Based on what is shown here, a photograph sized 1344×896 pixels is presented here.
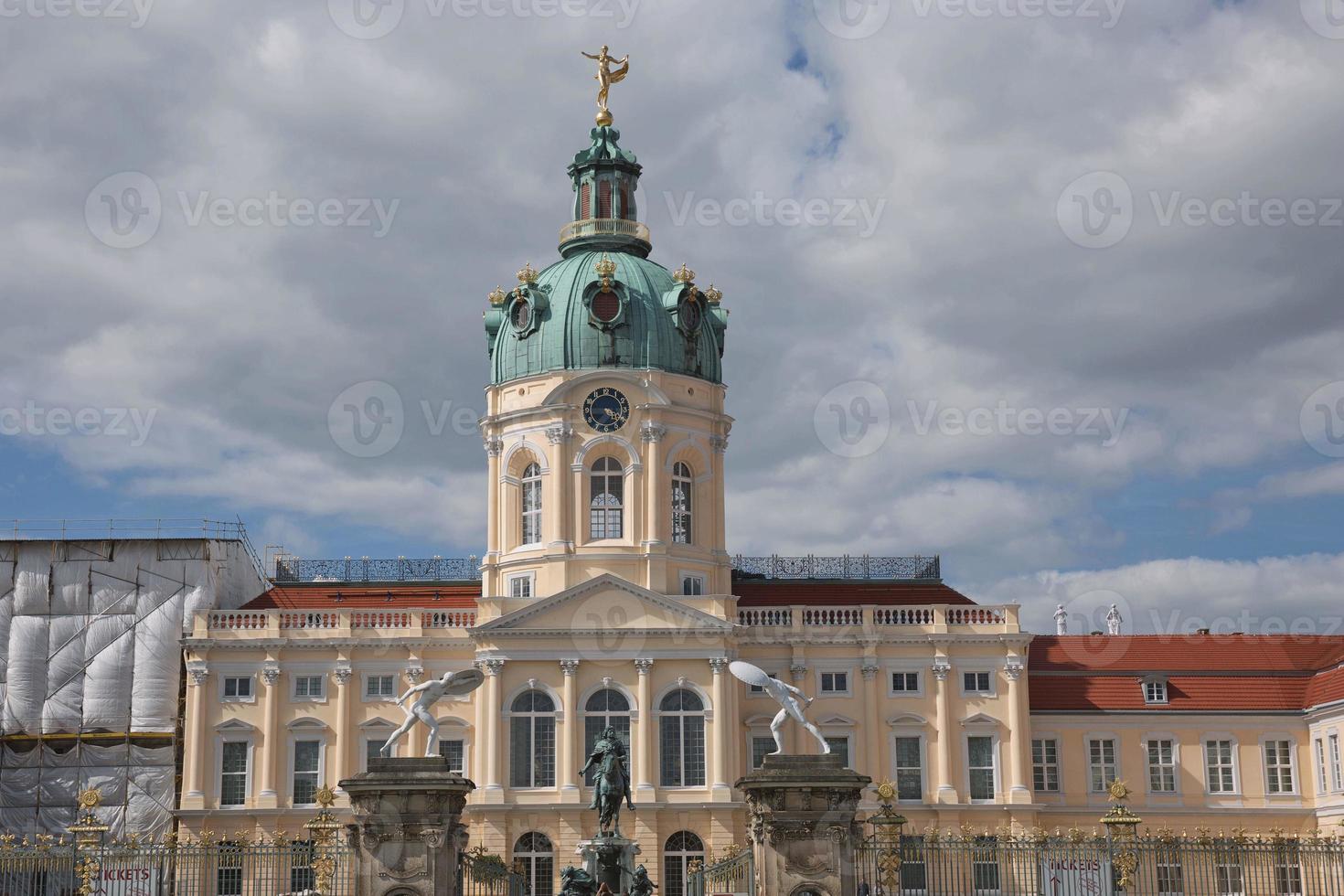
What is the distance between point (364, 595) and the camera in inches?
2854

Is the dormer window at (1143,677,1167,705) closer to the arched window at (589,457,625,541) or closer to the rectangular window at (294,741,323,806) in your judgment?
the arched window at (589,457,625,541)

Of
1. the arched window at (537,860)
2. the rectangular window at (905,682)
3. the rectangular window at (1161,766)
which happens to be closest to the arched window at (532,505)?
the arched window at (537,860)

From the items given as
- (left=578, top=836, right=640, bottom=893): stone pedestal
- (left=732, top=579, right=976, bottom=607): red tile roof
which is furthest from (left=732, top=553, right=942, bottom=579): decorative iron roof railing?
(left=578, top=836, right=640, bottom=893): stone pedestal

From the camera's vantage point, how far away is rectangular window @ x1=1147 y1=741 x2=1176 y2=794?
67.6 m

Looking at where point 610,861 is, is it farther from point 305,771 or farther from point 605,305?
point 605,305

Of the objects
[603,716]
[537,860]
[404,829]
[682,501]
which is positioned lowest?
[537,860]

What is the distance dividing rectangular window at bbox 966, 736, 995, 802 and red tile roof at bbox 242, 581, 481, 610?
21.5m

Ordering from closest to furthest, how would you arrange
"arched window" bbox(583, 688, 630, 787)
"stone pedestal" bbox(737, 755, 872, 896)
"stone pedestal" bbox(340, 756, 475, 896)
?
1. "stone pedestal" bbox(737, 755, 872, 896)
2. "stone pedestal" bbox(340, 756, 475, 896)
3. "arched window" bbox(583, 688, 630, 787)

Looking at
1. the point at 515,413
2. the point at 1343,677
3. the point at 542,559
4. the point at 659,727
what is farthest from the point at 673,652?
the point at 1343,677

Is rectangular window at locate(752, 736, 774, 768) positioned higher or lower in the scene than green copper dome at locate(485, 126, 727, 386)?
lower

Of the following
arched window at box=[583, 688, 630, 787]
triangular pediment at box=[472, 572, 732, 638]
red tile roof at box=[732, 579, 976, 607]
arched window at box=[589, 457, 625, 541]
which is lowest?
arched window at box=[583, 688, 630, 787]

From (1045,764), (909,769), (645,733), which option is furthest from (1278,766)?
(645,733)

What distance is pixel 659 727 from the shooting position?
208 ft

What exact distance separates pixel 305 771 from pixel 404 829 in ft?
110
